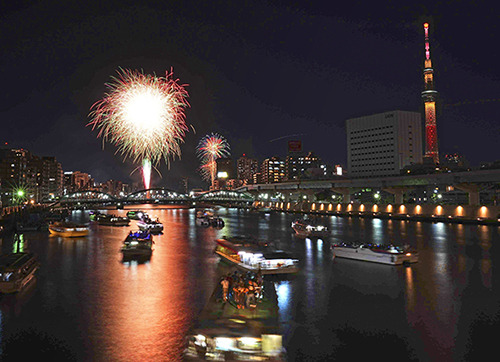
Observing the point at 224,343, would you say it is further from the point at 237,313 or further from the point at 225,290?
the point at 225,290

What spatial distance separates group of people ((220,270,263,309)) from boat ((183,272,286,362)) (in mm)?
1112

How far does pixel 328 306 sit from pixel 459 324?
6.57m

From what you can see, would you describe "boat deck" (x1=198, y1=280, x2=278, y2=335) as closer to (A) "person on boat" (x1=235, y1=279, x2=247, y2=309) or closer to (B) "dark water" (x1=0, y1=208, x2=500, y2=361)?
(A) "person on boat" (x1=235, y1=279, x2=247, y2=309)

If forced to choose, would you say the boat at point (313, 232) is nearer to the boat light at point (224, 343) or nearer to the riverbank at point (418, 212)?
the riverbank at point (418, 212)

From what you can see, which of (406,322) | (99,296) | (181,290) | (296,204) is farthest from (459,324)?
(296,204)

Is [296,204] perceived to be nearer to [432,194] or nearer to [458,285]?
[432,194]

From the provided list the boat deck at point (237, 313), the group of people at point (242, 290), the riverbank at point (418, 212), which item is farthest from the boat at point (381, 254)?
the riverbank at point (418, 212)

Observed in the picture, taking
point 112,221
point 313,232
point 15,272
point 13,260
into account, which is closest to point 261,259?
point 15,272

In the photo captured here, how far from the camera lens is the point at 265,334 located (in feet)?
44.0

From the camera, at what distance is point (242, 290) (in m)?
17.1

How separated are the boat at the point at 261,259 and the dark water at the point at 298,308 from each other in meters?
1.27

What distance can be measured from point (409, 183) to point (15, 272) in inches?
3319

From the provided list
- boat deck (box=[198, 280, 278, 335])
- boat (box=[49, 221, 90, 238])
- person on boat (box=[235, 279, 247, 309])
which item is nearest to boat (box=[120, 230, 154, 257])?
boat (box=[49, 221, 90, 238])

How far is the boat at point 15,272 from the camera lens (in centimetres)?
2516
